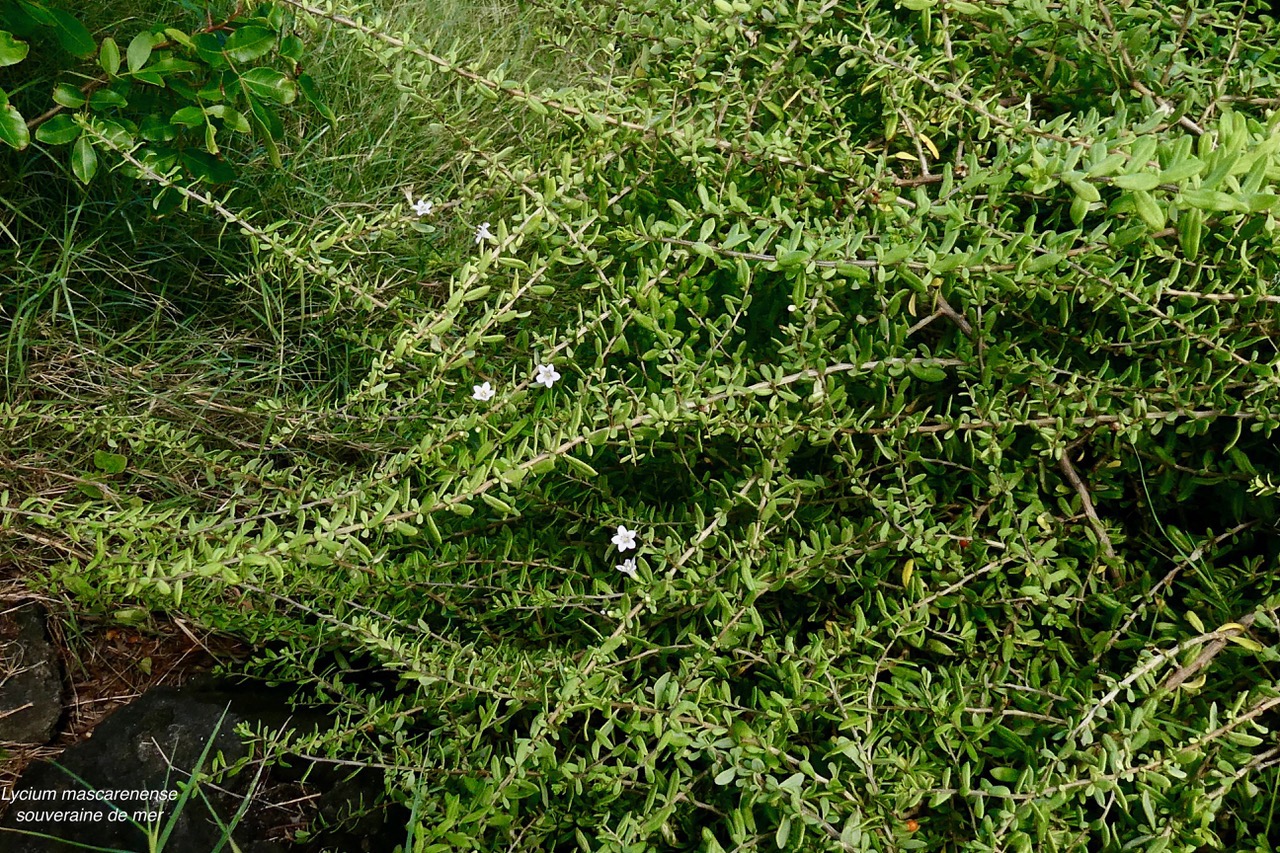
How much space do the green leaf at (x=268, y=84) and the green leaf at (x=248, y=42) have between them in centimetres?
4

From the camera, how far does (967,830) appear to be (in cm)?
158

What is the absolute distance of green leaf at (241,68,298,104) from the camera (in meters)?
2.40

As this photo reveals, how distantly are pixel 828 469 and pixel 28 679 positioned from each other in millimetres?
1883

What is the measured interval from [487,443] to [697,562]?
42 cm

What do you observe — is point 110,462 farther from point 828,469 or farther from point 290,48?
point 828,469

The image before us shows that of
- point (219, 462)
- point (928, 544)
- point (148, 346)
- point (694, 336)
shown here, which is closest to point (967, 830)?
point (928, 544)

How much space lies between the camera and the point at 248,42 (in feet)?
7.77

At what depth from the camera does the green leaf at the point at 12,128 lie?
2162 millimetres

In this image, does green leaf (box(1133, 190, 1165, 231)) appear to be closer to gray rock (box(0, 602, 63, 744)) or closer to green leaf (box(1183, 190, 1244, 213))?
green leaf (box(1183, 190, 1244, 213))

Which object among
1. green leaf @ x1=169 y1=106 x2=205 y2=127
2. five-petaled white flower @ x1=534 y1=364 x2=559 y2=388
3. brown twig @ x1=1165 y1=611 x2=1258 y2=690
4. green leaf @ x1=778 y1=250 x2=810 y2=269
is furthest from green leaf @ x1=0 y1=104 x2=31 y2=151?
brown twig @ x1=1165 y1=611 x2=1258 y2=690

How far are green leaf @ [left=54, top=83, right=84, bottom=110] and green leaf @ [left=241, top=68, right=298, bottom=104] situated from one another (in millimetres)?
391

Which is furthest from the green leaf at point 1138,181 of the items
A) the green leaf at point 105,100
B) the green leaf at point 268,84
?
the green leaf at point 105,100

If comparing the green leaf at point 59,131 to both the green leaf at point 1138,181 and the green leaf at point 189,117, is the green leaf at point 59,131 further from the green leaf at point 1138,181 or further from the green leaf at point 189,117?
the green leaf at point 1138,181

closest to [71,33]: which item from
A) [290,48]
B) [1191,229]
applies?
[290,48]
